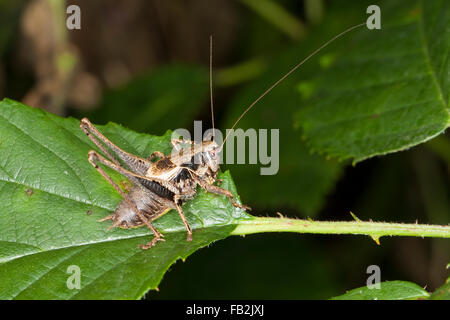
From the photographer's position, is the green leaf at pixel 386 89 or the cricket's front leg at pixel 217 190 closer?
the cricket's front leg at pixel 217 190

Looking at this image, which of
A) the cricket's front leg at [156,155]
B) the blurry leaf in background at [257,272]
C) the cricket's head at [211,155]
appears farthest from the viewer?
the blurry leaf in background at [257,272]

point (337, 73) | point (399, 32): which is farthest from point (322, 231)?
point (399, 32)

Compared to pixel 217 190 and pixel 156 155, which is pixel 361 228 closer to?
pixel 217 190

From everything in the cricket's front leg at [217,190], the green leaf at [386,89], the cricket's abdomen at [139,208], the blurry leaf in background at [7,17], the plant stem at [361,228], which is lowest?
the plant stem at [361,228]

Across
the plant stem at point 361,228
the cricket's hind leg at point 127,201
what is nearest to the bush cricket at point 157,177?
the cricket's hind leg at point 127,201

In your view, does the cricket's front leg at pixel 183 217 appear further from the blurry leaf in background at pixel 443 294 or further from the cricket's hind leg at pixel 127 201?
the blurry leaf in background at pixel 443 294

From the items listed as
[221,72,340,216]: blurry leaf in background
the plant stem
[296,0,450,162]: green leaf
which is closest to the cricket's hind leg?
the plant stem
